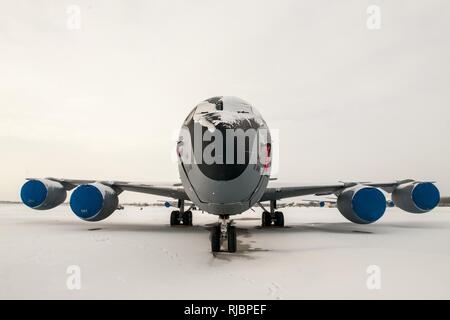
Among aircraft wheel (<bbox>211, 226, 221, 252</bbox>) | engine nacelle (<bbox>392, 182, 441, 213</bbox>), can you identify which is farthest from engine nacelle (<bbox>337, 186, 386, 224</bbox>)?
aircraft wheel (<bbox>211, 226, 221, 252</bbox>)

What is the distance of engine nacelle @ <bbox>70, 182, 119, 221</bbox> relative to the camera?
10.4 m

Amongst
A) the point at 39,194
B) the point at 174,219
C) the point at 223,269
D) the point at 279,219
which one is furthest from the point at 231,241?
the point at 39,194

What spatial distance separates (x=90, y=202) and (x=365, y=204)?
9.15 m

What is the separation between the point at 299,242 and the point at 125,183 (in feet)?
23.6

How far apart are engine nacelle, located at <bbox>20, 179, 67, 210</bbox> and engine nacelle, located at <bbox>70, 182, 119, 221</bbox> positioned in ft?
8.63

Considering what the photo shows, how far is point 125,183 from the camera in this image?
12.4 meters

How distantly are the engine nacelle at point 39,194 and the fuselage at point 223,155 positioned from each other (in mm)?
8021

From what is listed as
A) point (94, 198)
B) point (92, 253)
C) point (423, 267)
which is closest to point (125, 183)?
point (94, 198)

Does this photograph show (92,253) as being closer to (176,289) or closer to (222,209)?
(222,209)

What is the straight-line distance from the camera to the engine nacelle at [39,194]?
478 inches

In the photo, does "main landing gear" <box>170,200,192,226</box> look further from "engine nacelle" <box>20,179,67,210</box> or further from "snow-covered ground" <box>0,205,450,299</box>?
"snow-covered ground" <box>0,205,450,299</box>

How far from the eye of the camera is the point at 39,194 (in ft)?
40.2

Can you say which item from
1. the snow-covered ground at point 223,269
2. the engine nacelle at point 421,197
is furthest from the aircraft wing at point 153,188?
the engine nacelle at point 421,197

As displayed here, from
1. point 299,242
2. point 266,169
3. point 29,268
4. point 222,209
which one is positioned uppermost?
point 266,169
